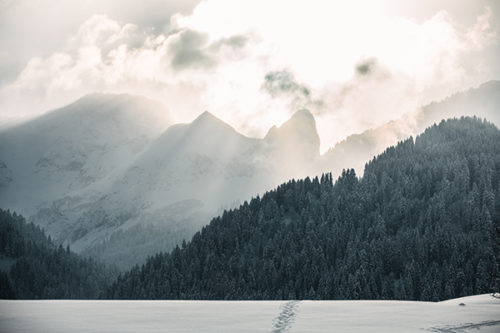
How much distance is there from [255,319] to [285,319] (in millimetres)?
1778

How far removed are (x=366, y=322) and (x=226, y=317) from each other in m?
8.29

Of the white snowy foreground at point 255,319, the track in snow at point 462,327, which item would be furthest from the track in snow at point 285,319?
the track in snow at point 462,327

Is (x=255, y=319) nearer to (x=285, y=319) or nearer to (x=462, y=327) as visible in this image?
(x=285, y=319)

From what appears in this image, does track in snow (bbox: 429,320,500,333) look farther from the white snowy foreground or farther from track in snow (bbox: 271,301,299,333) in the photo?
track in snow (bbox: 271,301,299,333)

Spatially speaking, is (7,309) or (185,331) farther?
(7,309)

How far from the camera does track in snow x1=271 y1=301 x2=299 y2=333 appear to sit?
28250 millimetres

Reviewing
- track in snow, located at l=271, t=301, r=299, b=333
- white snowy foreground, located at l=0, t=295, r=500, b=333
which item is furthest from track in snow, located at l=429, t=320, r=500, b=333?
track in snow, located at l=271, t=301, r=299, b=333

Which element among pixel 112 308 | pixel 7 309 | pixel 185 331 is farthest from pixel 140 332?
pixel 7 309

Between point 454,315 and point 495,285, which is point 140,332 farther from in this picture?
point 495,285

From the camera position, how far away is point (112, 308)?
38219mm

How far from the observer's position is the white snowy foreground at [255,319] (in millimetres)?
28234

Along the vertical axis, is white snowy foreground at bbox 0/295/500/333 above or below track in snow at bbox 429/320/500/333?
above

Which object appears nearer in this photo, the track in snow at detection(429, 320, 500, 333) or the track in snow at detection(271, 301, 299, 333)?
the track in snow at detection(429, 320, 500, 333)

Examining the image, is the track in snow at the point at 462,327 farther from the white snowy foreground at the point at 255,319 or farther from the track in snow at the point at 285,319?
the track in snow at the point at 285,319
